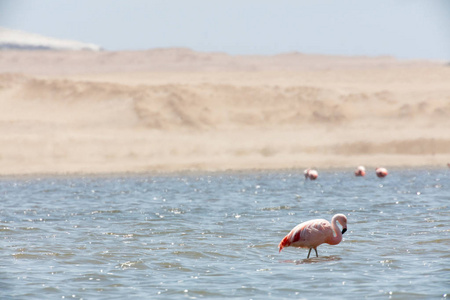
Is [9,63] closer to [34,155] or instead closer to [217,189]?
[34,155]

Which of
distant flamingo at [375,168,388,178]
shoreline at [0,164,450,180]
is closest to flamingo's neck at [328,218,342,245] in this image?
distant flamingo at [375,168,388,178]

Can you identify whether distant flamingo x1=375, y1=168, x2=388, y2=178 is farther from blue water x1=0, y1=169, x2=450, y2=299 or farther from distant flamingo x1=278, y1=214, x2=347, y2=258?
distant flamingo x1=278, y1=214, x2=347, y2=258

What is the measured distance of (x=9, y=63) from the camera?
103000mm

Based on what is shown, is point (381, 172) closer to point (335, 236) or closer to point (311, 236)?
point (335, 236)

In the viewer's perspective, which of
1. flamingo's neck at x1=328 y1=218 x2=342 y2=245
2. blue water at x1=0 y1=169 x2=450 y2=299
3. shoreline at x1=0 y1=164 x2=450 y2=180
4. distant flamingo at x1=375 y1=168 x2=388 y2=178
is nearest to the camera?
blue water at x1=0 y1=169 x2=450 y2=299

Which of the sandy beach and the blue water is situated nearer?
the blue water

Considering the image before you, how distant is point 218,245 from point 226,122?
42.5 m

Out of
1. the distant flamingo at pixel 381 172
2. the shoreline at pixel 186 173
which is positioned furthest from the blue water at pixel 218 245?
the shoreline at pixel 186 173

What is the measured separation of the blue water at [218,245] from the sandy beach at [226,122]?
59.1 feet

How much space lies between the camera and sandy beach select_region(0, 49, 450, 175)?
46.6m

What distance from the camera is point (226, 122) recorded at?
57125 mm

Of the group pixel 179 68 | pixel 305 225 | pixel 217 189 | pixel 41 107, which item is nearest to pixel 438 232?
pixel 305 225

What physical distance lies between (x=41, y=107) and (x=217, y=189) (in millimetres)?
35238

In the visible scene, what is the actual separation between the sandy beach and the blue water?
59.1 ft
